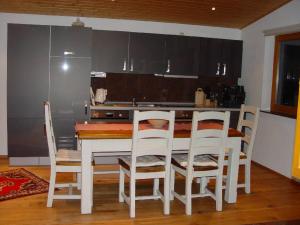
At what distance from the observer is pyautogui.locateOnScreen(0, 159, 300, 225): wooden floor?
11.6 feet

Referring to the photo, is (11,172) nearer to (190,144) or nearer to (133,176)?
(133,176)

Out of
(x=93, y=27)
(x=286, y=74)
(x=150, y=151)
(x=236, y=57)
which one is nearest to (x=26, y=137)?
(x=93, y=27)

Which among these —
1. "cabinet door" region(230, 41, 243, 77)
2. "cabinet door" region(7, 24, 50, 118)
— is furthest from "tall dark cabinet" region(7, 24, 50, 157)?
"cabinet door" region(230, 41, 243, 77)

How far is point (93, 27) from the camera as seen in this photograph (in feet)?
→ 19.1

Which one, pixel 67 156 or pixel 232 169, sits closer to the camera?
pixel 67 156

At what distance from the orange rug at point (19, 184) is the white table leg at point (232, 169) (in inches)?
81.8

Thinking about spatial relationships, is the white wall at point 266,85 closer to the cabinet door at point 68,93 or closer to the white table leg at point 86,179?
the cabinet door at point 68,93

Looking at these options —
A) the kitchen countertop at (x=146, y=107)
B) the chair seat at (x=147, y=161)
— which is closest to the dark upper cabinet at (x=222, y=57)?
the kitchen countertop at (x=146, y=107)

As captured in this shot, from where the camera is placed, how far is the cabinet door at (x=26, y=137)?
5.25 meters

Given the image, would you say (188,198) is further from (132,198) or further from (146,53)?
(146,53)

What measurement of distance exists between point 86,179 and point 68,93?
1.99 m

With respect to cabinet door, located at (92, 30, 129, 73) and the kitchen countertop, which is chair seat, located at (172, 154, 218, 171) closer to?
the kitchen countertop

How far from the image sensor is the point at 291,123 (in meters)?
5.04

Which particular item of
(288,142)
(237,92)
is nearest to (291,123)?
(288,142)
